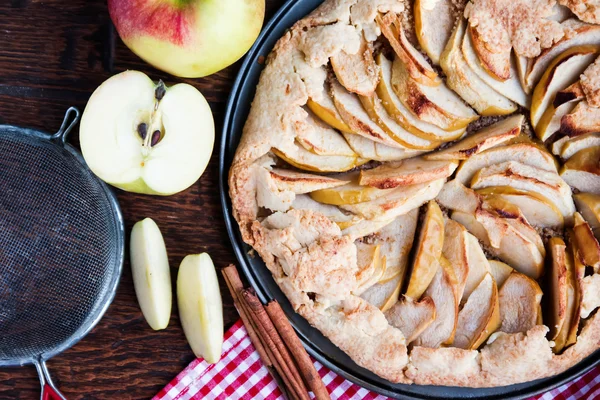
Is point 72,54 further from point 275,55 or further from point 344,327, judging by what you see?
point 344,327

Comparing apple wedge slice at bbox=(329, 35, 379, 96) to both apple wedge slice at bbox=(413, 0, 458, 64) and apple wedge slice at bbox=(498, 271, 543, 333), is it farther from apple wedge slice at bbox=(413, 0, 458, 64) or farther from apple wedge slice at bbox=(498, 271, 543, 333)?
apple wedge slice at bbox=(498, 271, 543, 333)

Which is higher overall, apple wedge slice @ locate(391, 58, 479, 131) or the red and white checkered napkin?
apple wedge slice @ locate(391, 58, 479, 131)

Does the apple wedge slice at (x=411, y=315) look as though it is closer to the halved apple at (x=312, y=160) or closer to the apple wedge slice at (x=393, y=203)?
the apple wedge slice at (x=393, y=203)

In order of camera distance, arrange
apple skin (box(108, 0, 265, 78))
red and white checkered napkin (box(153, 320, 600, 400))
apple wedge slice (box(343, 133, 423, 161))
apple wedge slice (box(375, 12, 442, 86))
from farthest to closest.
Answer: red and white checkered napkin (box(153, 320, 600, 400))
apple wedge slice (box(343, 133, 423, 161))
apple wedge slice (box(375, 12, 442, 86))
apple skin (box(108, 0, 265, 78))

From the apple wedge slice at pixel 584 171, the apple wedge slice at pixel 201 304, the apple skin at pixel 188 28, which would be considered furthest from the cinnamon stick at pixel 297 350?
the apple wedge slice at pixel 584 171

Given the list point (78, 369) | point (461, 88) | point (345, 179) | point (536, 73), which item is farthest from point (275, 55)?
point (78, 369)

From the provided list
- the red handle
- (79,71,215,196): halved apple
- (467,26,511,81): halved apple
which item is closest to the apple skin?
(79,71,215,196): halved apple
